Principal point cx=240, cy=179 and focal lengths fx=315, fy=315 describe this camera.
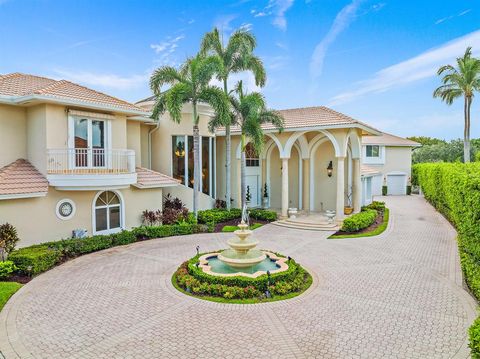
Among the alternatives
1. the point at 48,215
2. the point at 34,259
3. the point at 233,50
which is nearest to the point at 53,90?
the point at 48,215

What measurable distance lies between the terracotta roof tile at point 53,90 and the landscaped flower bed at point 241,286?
999 centimetres

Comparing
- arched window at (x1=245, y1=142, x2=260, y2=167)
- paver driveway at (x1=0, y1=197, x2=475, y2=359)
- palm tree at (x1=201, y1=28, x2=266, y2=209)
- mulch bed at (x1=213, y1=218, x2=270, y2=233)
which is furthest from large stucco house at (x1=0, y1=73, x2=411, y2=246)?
paver driveway at (x1=0, y1=197, x2=475, y2=359)

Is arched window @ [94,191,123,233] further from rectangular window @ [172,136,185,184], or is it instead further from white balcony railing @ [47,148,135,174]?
rectangular window @ [172,136,185,184]

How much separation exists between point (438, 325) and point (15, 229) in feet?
49.7

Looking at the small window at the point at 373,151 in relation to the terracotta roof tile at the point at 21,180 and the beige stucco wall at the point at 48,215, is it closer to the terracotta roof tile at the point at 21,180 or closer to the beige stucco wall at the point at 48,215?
the beige stucco wall at the point at 48,215

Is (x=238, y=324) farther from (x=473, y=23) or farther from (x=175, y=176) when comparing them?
(x=473, y=23)

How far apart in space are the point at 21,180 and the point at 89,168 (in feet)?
9.34

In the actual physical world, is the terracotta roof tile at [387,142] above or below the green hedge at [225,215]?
above

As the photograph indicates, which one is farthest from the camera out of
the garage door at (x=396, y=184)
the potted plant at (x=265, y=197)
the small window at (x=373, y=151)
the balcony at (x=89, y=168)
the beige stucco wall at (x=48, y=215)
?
the garage door at (x=396, y=184)

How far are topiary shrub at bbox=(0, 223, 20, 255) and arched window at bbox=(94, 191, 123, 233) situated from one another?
13.3 feet

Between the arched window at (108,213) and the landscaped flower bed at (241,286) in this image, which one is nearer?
the landscaped flower bed at (241,286)

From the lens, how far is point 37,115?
14672mm

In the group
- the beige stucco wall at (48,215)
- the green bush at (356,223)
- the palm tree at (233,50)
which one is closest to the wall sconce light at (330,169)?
the green bush at (356,223)

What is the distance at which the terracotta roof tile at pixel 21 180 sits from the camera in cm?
1291
